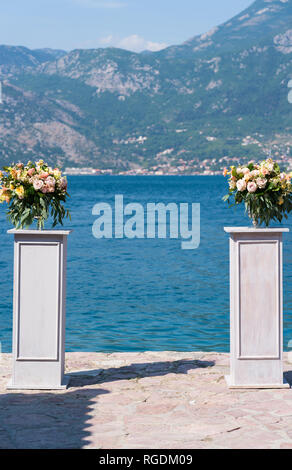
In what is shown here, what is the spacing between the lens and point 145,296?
1580cm

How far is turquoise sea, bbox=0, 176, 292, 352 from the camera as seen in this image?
35.1ft

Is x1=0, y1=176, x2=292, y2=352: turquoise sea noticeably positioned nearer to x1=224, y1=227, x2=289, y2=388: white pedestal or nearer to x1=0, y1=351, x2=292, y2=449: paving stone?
x1=0, y1=351, x2=292, y2=449: paving stone

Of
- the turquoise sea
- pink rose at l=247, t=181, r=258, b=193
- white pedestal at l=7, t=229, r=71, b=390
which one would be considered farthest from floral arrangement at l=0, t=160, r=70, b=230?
the turquoise sea

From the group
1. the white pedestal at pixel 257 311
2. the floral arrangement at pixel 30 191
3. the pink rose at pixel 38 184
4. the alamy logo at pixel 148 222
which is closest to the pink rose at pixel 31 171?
the floral arrangement at pixel 30 191

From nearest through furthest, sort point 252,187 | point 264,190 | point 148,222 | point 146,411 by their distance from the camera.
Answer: point 146,411
point 252,187
point 264,190
point 148,222

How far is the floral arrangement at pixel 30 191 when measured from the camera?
609 cm

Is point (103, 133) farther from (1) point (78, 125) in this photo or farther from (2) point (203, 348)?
(2) point (203, 348)

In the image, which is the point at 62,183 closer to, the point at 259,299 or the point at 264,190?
the point at 264,190

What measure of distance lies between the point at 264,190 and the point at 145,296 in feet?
32.5

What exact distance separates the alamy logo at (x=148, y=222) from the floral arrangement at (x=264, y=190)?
20.5 metres

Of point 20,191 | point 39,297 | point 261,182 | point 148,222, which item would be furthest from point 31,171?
point 148,222

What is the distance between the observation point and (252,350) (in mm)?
6098

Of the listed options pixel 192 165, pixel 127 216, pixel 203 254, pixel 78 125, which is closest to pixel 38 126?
pixel 78 125

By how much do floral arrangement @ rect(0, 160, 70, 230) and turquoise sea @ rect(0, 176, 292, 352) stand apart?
13.3 feet
